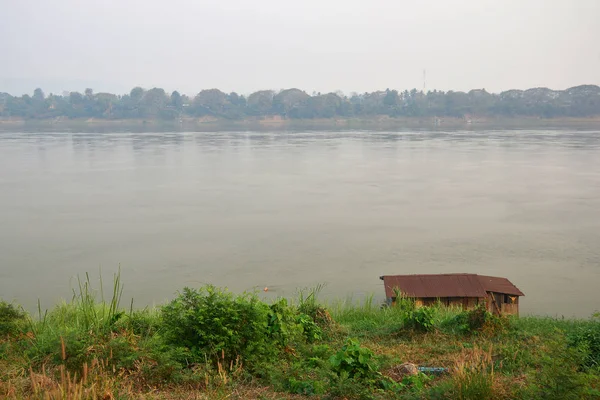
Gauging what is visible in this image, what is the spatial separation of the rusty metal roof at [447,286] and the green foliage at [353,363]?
335 cm

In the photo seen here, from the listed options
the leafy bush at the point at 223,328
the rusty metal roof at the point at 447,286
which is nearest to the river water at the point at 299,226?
the rusty metal roof at the point at 447,286

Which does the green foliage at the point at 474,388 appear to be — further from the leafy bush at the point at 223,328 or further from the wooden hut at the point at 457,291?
the wooden hut at the point at 457,291

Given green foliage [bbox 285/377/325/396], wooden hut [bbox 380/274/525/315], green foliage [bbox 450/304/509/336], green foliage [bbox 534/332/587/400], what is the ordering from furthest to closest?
wooden hut [bbox 380/274/525/315]
green foliage [bbox 450/304/509/336]
green foliage [bbox 285/377/325/396]
green foliage [bbox 534/332/587/400]

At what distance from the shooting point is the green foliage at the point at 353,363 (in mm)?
3039

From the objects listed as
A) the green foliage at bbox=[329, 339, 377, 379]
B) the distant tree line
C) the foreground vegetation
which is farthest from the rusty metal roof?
the distant tree line

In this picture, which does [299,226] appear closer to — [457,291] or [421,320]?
[457,291]

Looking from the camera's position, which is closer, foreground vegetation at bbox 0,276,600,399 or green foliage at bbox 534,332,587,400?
green foliage at bbox 534,332,587,400

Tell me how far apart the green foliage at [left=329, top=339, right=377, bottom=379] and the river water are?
4.34 meters

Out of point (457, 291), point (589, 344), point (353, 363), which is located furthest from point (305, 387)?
point (457, 291)

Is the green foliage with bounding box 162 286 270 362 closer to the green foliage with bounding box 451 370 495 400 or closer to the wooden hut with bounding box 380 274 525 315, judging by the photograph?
the green foliage with bounding box 451 370 495 400

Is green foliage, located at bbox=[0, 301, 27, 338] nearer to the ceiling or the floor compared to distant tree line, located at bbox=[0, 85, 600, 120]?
nearer to the floor

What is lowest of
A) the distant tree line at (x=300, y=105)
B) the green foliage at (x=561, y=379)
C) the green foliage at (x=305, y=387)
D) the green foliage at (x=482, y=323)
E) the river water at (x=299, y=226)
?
the river water at (x=299, y=226)

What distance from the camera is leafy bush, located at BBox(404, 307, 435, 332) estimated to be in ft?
14.3

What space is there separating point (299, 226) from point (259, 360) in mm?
8506
